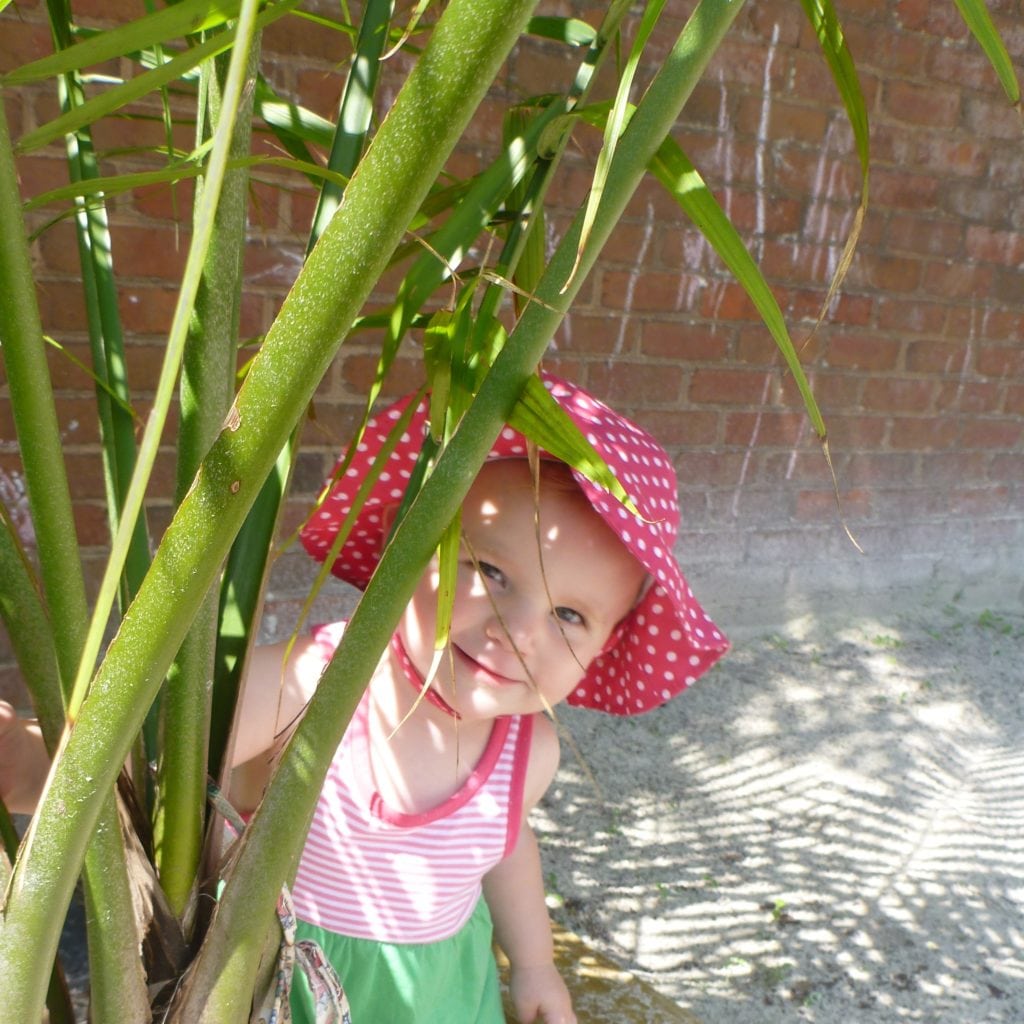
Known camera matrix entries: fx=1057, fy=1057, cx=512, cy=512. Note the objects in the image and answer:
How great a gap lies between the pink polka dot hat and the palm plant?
214mm

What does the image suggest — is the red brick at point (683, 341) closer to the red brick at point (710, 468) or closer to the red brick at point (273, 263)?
the red brick at point (710, 468)

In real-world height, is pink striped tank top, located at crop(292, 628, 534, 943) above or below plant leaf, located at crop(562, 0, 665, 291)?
below

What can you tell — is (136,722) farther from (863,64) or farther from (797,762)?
(863,64)

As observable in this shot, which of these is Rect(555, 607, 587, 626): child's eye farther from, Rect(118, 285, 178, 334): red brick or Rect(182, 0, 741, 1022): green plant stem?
Rect(118, 285, 178, 334): red brick

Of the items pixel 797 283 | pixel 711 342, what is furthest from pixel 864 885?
pixel 797 283

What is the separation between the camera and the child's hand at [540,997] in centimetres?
122

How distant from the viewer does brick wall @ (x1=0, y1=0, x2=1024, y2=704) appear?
1.77m

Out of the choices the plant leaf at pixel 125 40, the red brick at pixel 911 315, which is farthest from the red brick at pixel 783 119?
the plant leaf at pixel 125 40

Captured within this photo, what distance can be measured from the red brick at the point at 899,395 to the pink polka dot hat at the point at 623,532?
1.75 meters

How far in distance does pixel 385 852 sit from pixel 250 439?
2.61ft

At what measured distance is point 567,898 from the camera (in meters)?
1.65

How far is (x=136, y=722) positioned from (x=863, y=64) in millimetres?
2398

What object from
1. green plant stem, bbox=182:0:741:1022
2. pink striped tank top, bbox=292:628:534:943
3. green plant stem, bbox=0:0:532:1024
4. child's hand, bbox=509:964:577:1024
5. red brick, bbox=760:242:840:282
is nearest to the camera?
green plant stem, bbox=0:0:532:1024

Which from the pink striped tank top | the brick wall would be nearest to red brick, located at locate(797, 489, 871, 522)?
the brick wall
